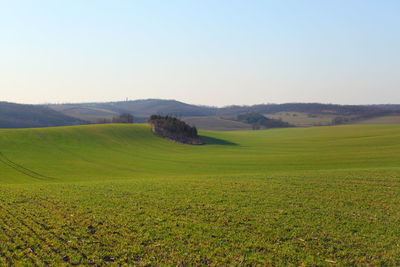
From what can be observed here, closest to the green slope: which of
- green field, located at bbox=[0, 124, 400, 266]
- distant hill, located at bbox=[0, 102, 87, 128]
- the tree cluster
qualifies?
the tree cluster

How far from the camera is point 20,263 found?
32.9 feet

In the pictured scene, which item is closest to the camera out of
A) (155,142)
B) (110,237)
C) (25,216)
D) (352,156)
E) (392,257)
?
(392,257)

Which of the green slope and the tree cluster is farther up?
the tree cluster

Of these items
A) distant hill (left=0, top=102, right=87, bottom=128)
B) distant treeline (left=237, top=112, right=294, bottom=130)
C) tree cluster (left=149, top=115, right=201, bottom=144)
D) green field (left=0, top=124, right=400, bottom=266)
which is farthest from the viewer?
distant treeline (left=237, top=112, right=294, bottom=130)

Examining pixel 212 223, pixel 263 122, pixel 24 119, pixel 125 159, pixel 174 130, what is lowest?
pixel 125 159

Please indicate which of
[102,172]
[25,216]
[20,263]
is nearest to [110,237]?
[20,263]

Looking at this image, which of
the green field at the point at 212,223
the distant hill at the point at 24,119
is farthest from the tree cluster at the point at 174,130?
the distant hill at the point at 24,119

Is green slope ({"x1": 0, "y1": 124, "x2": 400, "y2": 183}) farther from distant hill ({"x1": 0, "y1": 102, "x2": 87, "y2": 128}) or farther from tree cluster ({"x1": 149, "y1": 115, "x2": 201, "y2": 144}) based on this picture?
distant hill ({"x1": 0, "y1": 102, "x2": 87, "y2": 128})

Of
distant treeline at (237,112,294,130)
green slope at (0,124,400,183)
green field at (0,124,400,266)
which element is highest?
distant treeline at (237,112,294,130)

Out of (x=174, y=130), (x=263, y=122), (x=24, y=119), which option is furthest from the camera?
(x=263, y=122)

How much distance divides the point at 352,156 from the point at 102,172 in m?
33.1

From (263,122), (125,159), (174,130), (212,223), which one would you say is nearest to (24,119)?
(263,122)

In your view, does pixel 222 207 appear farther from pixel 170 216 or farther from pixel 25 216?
pixel 25 216

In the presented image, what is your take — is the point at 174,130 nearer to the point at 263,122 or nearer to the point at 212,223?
the point at 212,223
